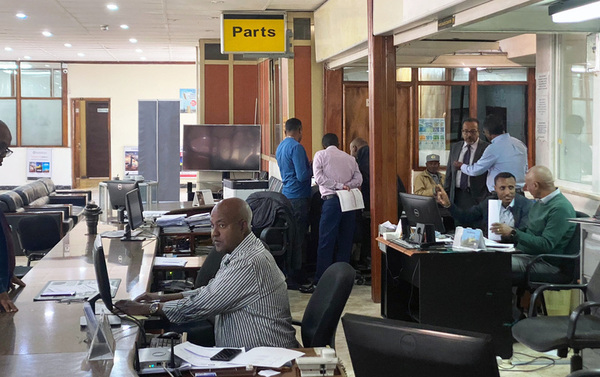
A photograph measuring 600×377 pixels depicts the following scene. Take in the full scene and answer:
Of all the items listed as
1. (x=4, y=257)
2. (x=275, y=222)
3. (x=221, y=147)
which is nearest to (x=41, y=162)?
(x=221, y=147)

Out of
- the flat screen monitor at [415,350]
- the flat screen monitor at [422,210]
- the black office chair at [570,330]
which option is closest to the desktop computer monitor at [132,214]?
the flat screen monitor at [422,210]

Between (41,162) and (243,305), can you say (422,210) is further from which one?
(41,162)

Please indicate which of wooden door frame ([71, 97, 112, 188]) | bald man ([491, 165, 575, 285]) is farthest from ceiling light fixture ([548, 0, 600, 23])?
wooden door frame ([71, 97, 112, 188])

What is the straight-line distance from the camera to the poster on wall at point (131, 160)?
20.7 metres

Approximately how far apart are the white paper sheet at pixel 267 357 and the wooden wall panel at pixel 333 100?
7204mm

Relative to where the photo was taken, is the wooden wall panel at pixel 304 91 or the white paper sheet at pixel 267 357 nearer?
the white paper sheet at pixel 267 357

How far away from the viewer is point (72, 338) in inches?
127

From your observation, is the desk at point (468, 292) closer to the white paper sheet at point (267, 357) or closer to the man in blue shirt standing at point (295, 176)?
the white paper sheet at point (267, 357)

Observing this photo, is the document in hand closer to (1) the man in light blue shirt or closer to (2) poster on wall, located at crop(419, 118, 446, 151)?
(1) the man in light blue shirt

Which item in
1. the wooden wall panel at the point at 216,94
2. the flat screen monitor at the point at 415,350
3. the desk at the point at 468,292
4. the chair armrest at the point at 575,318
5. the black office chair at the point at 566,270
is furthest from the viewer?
the wooden wall panel at the point at 216,94

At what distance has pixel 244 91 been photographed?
14125 mm

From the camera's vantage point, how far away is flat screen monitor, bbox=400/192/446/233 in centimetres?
581

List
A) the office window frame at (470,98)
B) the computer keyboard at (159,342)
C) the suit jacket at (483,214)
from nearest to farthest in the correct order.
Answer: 1. the computer keyboard at (159,342)
2. the suit jacket at (483,214)
3. the office window frame at (470,98)

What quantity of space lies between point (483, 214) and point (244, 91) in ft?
26.4
